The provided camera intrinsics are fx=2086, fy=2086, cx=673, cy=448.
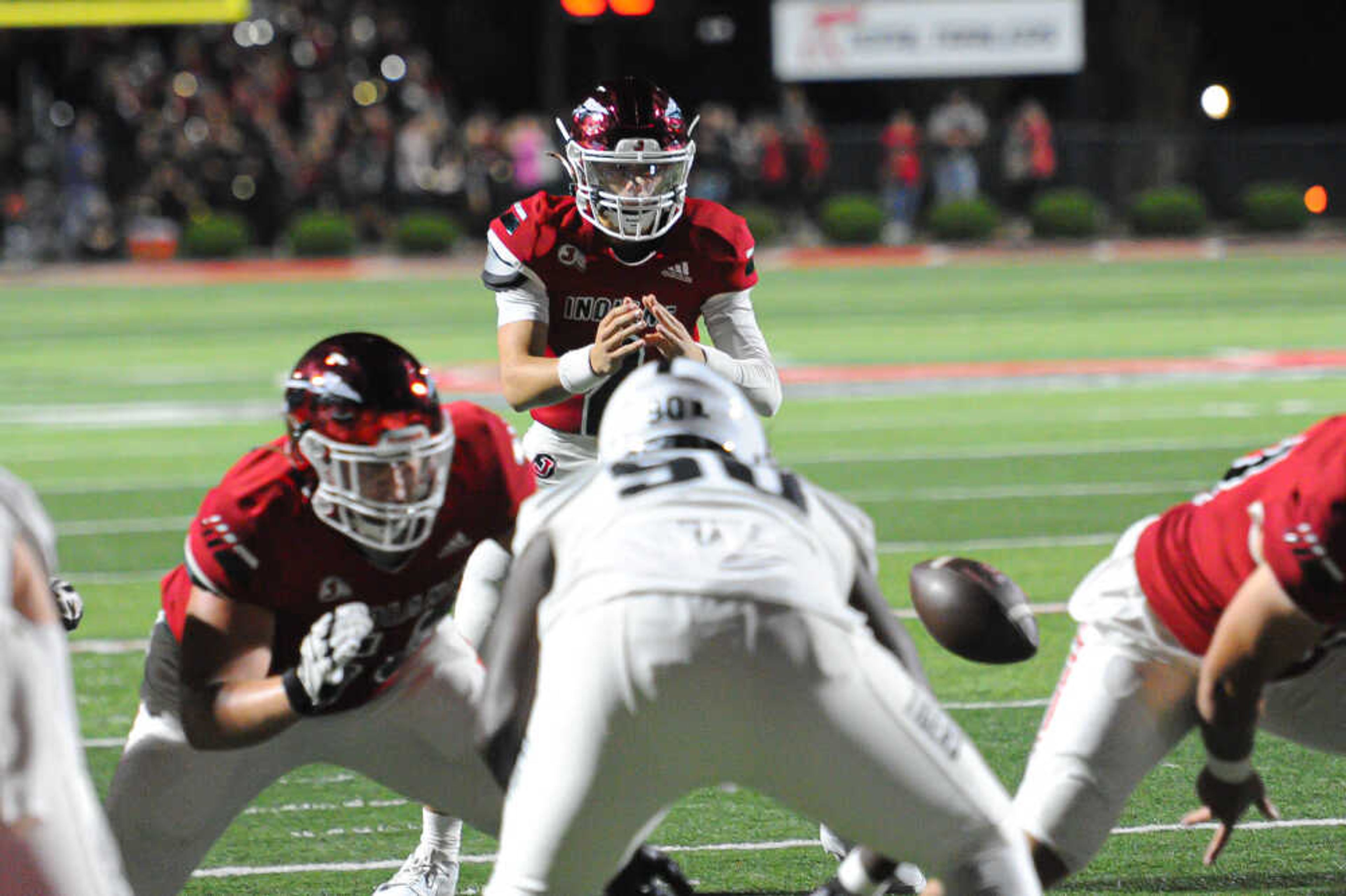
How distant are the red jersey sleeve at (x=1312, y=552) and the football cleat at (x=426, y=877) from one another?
6.78 feet

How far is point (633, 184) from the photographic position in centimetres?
532

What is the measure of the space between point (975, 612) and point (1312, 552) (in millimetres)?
781

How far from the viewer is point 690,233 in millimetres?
5512

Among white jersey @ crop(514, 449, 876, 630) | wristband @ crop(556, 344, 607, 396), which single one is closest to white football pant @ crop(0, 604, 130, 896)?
white jersey @ crop(514, 449, 876, 630)

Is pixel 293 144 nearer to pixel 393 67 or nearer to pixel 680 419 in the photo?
pixel 393 67

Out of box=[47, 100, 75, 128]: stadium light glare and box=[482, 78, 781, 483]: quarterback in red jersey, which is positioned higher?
box=[482, 78, 781, 483]: quarterback in red jersey

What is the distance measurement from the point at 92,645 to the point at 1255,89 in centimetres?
3140

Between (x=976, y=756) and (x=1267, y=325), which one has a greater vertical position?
(x=976, y=756)

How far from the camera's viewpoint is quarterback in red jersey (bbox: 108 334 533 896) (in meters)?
3.85

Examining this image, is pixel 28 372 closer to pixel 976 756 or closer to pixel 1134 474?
pixel 1134 474

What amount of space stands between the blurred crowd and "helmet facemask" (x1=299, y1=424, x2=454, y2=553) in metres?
23.1

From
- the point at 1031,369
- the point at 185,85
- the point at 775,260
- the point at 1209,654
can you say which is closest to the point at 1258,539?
the point at 1209,654

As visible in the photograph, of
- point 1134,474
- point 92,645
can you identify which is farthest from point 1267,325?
point 92,645

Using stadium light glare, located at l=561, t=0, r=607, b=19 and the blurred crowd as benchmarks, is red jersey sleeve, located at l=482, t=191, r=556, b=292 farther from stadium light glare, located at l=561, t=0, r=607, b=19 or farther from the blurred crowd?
the blurred crowd
